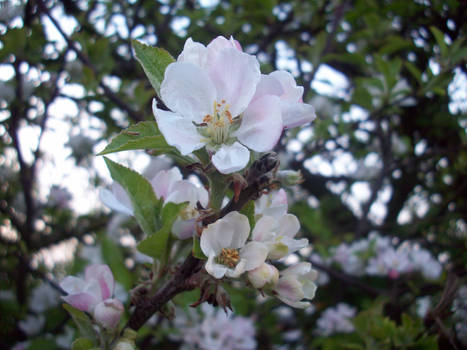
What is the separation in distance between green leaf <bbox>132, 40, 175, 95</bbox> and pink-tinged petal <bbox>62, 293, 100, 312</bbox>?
14.8 inches

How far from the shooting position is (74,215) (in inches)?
125

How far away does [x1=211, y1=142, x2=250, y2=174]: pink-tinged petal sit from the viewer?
21.2 inches

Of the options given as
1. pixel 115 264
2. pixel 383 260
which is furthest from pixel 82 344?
pixel 383 260

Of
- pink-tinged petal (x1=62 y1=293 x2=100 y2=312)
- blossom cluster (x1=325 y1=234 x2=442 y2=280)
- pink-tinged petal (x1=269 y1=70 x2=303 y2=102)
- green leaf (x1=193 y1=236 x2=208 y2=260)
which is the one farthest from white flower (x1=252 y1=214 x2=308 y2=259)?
blossom cluster (x1=325 y1=234 x2=442 y2=280)

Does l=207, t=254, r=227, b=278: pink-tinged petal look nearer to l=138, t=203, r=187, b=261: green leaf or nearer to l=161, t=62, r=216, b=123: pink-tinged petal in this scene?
l=138, t=203, r=187, b=261: green leaf

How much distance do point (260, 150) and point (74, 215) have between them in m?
2.94

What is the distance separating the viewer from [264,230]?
65 cm

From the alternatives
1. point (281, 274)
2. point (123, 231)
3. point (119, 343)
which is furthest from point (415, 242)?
point (119, 343)

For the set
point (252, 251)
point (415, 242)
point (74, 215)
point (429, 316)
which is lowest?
point (74, 215)

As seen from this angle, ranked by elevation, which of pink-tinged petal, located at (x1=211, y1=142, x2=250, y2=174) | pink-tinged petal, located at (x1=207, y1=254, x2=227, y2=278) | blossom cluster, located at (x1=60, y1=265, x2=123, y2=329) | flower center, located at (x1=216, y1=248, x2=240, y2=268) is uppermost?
pink-tinged petal, located at (x1=211, y1=142, x2=250, y2=174)

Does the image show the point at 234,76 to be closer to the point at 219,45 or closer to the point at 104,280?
the point at 219,45

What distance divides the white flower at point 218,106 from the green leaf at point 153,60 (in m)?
0.05

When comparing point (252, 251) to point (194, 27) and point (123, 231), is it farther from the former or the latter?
point (123, 231)

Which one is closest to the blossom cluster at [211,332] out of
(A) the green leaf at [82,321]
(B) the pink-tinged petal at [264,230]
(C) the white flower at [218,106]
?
(A) the green leaf at [82,321]
